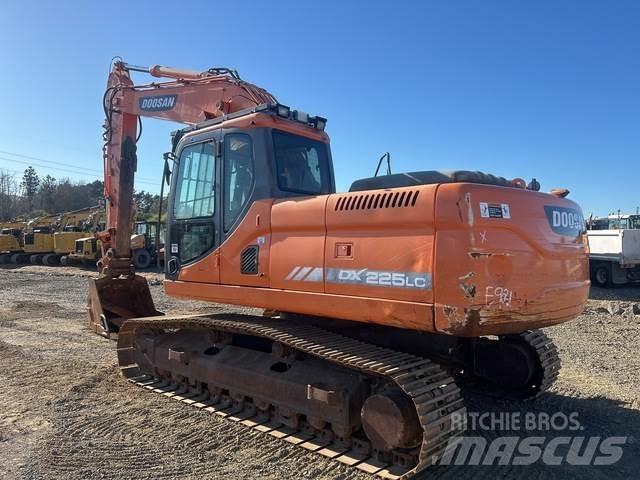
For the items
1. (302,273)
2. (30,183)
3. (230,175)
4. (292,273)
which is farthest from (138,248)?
(30,183)

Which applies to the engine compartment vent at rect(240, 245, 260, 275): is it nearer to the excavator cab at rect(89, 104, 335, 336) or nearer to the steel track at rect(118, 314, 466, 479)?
the excavator cab at rect(89, 104, 335, 336)

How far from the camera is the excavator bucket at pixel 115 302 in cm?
788

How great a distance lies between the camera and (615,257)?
1716 cm

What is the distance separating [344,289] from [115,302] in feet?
16.9

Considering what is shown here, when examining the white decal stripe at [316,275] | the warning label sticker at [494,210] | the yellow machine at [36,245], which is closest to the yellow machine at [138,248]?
the yellow machine at [36,245]

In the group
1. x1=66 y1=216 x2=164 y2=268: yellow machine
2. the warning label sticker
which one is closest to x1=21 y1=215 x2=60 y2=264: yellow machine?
x1=66 y1=216 x2=164 y2=268: yellow machine

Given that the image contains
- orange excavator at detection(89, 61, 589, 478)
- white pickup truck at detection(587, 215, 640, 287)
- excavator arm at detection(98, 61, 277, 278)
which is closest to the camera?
orange excavator at detection(89, 61, 589, 478)

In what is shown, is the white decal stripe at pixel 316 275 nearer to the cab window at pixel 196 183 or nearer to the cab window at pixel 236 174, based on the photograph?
the cab window at pixel 236 174

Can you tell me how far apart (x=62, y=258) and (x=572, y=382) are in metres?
28.1

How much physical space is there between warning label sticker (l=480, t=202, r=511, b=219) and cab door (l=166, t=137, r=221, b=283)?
2784mm

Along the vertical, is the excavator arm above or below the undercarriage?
above

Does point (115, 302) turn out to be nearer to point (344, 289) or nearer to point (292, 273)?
point (292, 273)

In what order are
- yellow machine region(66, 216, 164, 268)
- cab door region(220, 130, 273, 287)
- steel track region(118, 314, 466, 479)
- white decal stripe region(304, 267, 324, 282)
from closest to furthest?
steel track region(118, 314, 466, 479)
white decal stripe region(304, 267, 324, 282)
cab door region(220, 130, 273, 287)
yellow machine region(66, 216, 164, 268)

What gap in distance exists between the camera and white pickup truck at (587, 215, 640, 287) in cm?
1695
